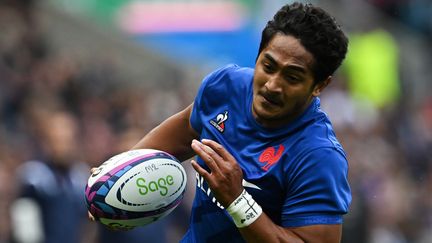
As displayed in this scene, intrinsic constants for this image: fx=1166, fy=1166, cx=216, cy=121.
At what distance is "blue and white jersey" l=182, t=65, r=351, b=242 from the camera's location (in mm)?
5496

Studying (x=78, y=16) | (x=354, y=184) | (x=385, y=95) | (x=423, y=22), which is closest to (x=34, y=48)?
(x=78, y=16)

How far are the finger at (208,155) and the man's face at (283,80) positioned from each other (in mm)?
→ 406

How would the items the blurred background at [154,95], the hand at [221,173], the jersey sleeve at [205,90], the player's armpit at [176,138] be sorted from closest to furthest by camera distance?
the hand at [221,173]
the jersey sleeve at [205,90]
the player's armpit at [176,138]
the blurred background at [154,95]

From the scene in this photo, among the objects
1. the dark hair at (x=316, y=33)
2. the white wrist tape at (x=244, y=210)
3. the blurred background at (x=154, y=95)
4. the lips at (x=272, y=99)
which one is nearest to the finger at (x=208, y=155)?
the white wrist tape at (x=244, y=210)

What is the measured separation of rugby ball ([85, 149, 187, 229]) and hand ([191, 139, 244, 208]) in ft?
1.56

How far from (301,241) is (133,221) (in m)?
0.94

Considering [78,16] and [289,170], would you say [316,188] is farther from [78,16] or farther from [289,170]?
[78,16]

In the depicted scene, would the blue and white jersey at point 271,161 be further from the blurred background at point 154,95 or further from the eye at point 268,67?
the blurred background at point 154,95

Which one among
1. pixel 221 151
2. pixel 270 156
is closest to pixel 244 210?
pixel 221 151

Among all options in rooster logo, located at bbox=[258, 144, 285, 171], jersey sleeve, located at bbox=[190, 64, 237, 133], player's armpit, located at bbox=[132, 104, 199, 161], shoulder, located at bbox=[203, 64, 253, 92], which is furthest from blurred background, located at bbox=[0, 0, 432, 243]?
rooster logo, located at bbox=[258, 144, 285, 171]

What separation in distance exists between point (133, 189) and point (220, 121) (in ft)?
1.95

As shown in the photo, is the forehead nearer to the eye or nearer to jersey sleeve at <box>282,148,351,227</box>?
the eye

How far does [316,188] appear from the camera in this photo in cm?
548

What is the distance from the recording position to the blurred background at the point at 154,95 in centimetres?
1045
